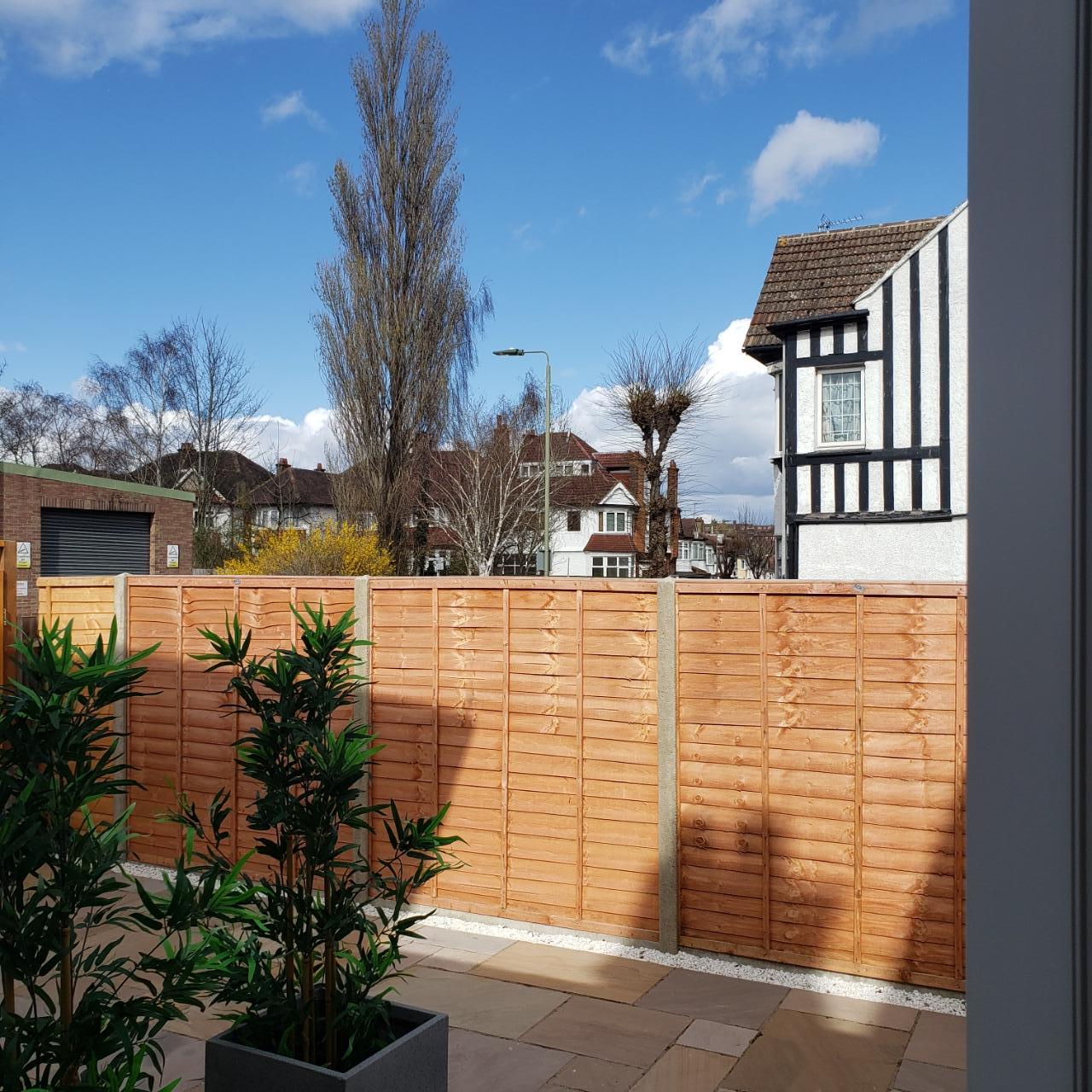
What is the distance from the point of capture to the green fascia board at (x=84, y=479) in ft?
57.0

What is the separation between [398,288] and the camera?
75.3 ft

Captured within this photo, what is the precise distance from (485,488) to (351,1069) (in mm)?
22740

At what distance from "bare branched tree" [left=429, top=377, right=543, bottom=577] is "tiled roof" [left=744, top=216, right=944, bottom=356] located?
11585mm

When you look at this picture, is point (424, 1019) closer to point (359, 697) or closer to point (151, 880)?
point (359, 697)

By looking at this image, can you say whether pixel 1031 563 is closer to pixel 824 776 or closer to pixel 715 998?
pixel 824 776

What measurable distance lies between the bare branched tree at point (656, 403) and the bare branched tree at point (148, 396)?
17.5 metres

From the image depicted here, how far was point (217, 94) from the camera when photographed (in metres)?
13.5

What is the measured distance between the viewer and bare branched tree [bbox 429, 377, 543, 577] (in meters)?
24.5

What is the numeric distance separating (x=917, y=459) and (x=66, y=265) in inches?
937

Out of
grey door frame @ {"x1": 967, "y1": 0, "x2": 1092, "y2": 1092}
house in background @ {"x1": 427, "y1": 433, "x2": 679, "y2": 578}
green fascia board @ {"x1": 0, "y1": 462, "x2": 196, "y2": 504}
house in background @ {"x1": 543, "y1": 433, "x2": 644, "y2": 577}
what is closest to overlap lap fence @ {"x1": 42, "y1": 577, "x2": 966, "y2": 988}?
grey door frame @ {"x1": 967, "y1": 0, "x2": 1092, "y2": 1092}

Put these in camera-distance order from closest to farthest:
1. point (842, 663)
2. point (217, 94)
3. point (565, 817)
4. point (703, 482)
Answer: point (842, 663) → point (565, 817) → point (217, 94) → point (703, 482)

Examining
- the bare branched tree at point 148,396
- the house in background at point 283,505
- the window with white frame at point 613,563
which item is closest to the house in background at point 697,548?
the window with white frame at point 613,563

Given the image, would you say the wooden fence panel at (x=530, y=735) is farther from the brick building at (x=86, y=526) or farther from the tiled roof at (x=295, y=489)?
the tiled roof at (x=295, y=489)

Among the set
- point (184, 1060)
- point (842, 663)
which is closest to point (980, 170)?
point (842, 663)
